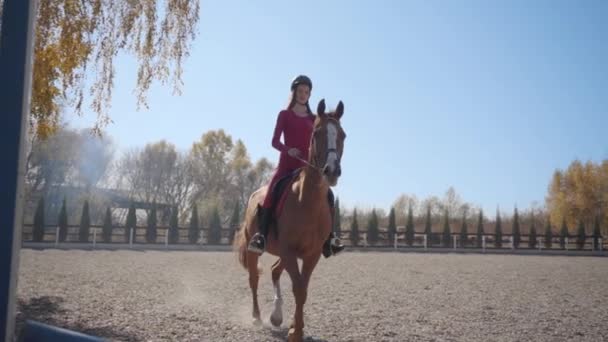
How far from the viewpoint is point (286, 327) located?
6.76 metres

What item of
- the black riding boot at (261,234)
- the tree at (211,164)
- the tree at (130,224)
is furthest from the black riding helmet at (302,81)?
the tree at (211,164)

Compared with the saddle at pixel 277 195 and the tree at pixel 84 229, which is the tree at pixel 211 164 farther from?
the saddle at pixel 277 195

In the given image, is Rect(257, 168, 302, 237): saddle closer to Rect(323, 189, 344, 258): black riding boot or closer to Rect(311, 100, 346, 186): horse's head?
Rect(323, 189, 344, 258): black riding boot

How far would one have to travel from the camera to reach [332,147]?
5102 mm

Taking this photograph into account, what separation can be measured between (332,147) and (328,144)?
61 millimetres

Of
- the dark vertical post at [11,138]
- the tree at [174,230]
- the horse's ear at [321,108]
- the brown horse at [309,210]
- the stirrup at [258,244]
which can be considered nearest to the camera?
the dark vertical post at [11,138]

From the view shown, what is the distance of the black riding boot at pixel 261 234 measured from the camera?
6234 mm

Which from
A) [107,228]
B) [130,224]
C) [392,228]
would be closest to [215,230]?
[130,224]

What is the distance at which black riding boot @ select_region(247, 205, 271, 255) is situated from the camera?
20.5 ft

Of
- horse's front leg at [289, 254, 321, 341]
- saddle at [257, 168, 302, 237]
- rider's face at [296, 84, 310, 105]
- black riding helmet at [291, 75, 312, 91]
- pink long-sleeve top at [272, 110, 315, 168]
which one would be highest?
black riding helmet at [291, 75, 312, 91]

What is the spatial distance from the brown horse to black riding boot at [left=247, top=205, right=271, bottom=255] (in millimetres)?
190

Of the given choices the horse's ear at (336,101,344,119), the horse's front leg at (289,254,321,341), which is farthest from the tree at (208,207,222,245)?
the horse's ear at (336,101,344,119)

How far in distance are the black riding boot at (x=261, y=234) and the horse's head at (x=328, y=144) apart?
1.39 m

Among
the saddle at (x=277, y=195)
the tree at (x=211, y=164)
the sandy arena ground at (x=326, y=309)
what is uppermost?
the tree at (x=211, y=164)
